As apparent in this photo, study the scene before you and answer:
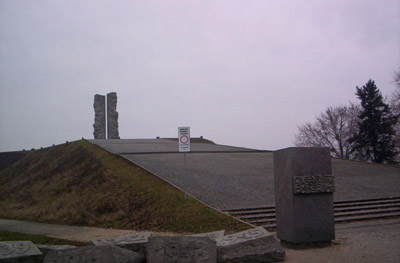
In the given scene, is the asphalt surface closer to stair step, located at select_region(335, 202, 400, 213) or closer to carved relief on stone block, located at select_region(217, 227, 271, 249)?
stair step, located at select_region(335, 202, 400, 213)

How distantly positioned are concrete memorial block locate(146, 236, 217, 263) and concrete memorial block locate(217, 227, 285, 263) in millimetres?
284

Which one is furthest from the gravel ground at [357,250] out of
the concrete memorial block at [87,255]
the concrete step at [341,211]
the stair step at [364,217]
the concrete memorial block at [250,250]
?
the concrete memorial block at [87,255]

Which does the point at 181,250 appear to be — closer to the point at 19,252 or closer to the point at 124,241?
the point at 124,241

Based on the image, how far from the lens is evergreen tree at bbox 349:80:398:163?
37344 mm

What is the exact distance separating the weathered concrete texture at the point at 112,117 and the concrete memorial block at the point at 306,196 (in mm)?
38235

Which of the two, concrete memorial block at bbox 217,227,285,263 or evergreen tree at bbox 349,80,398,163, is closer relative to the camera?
concrete memorial block at bbox 217,227,285,263

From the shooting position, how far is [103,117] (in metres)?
46.4

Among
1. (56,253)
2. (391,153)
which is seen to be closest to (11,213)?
(56,253)

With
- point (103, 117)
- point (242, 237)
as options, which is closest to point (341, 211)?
point (242, 237)

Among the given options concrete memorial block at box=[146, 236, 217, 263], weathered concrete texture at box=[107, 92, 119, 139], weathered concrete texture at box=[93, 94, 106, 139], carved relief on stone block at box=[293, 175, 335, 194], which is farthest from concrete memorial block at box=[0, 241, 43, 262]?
weathered concrete texture at box=[93, 94, 106, 139]

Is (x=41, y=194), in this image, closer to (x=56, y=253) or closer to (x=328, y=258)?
(x=56, y=253)

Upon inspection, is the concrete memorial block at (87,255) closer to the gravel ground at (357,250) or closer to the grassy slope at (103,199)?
the gravel ground at (357,250)

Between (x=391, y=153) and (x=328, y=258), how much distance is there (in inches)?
1283

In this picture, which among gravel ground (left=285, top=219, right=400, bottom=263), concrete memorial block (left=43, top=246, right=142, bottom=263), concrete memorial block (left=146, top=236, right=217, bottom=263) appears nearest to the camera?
concrete memorial block (left=43, top=246, right=142, bottom=263)
